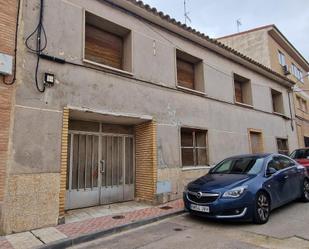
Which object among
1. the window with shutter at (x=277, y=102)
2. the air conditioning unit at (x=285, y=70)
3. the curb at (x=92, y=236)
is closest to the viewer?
the curb at (x=92, y=236)

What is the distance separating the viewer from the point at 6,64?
525cm

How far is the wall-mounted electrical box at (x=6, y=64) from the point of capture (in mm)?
5180

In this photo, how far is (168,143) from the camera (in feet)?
27.0

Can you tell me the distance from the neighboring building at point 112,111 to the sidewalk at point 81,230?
347mm

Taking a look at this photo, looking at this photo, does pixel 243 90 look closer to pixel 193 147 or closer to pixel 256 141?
pixel 256 141

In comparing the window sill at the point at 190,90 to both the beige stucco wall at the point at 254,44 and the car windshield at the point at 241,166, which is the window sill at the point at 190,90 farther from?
the beige stucco wall at the point at 254,44

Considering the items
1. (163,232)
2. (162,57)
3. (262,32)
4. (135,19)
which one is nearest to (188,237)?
(163,232)

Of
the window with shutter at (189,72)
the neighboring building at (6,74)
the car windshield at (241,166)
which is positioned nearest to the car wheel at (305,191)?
Answer: the car windshield at (241,166)

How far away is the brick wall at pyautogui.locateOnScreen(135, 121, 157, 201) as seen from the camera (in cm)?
768

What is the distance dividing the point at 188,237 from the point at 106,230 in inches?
65.1

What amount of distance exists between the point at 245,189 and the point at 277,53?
15434mm

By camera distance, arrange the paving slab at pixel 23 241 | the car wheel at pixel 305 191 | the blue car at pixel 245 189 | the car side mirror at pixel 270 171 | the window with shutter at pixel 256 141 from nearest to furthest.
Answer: the paving slab at pixel 23 241 → the blue car at pixel 245 189 → the car side mirror at pixel 270 171 → the car wheel at pixel 305 191 → the window with shutter at pixel 256 141

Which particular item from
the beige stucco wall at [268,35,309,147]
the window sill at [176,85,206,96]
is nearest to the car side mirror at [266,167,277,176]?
the window sill at [176,85,206,96]

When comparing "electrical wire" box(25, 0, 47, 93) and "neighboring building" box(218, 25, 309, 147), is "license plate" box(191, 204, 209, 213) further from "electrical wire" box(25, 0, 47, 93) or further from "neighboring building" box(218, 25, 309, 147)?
"neighboring building" box(218, 25, 309, 147)
